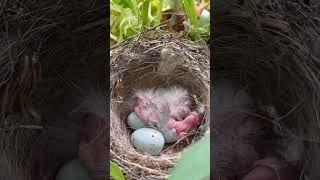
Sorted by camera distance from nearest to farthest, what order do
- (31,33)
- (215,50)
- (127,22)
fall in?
(31,33) < (215,50) < (127,22)

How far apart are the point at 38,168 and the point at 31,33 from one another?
0.20 m

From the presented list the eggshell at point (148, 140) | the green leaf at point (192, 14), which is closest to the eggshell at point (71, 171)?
the eggshell at point (148, 140)

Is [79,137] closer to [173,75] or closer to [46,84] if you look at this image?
[46,84]

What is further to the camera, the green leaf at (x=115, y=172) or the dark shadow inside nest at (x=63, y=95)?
the green leaf at (x=115, y=172)

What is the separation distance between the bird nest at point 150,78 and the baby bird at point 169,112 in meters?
0.02

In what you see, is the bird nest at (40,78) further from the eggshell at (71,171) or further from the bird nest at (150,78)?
the bird nest at (150,78)

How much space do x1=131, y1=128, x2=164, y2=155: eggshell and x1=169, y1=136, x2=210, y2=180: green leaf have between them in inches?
7.8

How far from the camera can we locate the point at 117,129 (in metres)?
0.99

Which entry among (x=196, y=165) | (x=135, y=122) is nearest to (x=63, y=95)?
(x=196, y=165)

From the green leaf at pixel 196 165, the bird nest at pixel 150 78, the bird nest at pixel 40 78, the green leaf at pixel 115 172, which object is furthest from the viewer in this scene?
the bird nest at pixel 150 78

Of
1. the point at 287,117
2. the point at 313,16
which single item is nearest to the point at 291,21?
the point at 313,16

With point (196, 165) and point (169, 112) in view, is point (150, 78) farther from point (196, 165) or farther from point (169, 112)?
point (196, 165)

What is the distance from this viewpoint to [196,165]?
2.46 ft

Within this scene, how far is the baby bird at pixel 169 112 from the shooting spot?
1.02 metres
